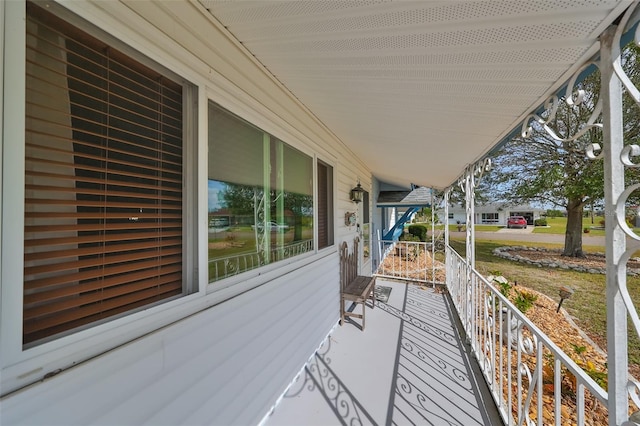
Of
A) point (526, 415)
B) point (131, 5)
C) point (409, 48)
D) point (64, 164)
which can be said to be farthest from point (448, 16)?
point (526, 415)

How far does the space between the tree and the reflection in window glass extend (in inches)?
290

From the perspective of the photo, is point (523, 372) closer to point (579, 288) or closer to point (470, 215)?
point (470, 215)

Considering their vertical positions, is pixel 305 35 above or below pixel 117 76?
above

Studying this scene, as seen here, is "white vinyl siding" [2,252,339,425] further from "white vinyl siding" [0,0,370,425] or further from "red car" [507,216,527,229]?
"red car" [507,216,527,229]

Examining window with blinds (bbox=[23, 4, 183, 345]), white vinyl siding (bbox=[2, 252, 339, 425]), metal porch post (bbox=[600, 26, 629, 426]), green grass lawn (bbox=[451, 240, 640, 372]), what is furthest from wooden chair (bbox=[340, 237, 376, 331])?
green grass lawn (bbox=[451, 240, 640, 372])

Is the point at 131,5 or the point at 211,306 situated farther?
the point at 211,306

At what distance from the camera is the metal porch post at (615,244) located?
0.96 m

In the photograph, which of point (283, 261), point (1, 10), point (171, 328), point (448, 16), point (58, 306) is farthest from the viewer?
point (283, 261)

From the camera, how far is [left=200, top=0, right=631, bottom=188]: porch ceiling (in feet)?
3.45

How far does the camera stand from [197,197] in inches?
56.9

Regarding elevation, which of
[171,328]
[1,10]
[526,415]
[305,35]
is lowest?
[526,415]

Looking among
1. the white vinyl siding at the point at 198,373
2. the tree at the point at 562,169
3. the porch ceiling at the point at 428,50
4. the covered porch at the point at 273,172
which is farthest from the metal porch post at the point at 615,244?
the tree at the point at 562,169

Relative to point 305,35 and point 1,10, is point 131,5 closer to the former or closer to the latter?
point 1,10

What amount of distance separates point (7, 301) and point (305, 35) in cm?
164
